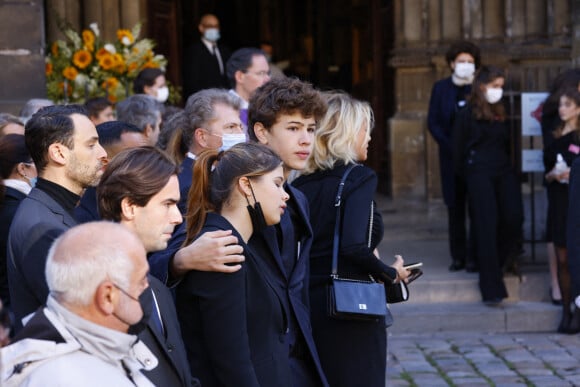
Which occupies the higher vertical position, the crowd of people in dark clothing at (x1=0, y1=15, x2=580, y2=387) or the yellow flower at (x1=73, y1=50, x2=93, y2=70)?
the yellow flower at (x1=73, y1=50, x2=93, y2=70)

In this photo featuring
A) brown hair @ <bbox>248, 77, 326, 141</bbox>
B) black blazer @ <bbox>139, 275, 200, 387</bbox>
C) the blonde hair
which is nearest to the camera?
black blazer @ <bbox>139, 275, 200, 387</bbox>

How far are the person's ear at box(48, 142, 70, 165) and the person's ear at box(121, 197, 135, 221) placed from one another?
693mm

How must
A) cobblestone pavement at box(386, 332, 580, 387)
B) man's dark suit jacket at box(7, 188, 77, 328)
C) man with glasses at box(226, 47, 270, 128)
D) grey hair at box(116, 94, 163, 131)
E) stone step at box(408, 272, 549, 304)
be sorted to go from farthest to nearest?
stone step at box(408, 272, 549, 304) < man with glasses at box(226, 47, 270, 128) < cobblestone pavement at box(386, 332, 580, 387) < grey hair at box(116, 94, 163, 131) < man's dark suit jacket at box(7, 188, 77, 328)

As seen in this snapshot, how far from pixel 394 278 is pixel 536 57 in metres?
7.34

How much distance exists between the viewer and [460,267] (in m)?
10.2

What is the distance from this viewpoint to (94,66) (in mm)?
10883

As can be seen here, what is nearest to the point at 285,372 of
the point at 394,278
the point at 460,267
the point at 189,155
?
the point at 394,278

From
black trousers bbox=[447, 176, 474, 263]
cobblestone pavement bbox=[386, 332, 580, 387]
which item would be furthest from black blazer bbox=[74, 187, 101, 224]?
black trousers bbox=[447, 176, 474, 263]

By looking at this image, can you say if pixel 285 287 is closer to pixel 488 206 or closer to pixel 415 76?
pixel 488 206

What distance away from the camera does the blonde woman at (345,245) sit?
552 centimetres

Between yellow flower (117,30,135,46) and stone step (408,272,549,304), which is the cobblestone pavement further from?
yellow flower (117,30,135,46)

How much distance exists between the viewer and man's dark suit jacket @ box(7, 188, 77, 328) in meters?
4.19

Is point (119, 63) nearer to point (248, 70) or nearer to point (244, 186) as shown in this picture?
point (248, 70)

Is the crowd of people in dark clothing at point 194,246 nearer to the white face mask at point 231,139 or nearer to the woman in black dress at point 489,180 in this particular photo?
the white face mask at point 231,139
